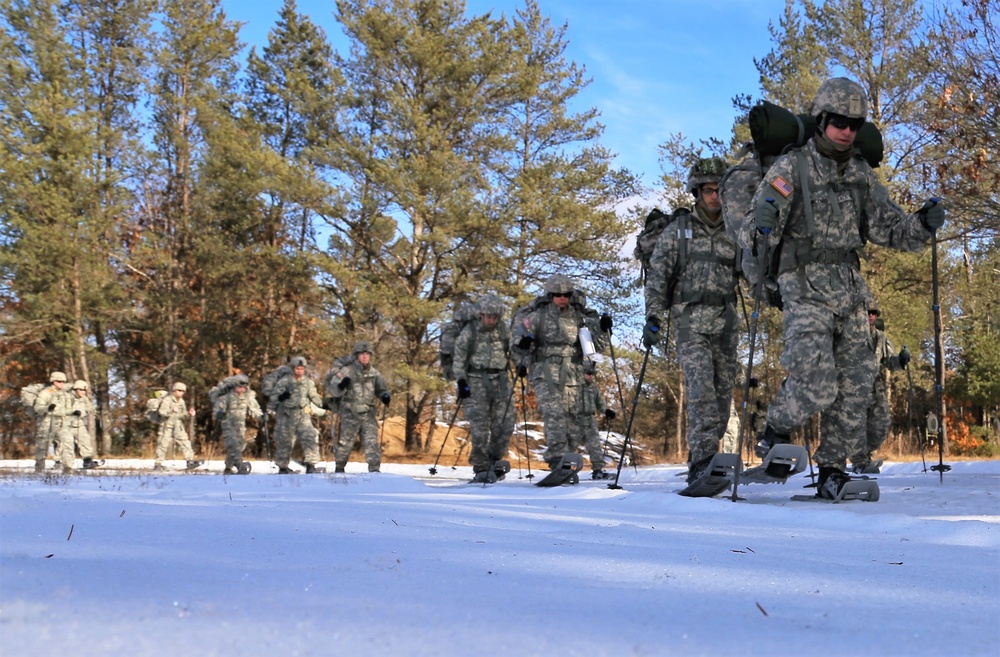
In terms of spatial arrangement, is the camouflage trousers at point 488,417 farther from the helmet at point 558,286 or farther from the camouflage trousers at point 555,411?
the helmet at point 558,286

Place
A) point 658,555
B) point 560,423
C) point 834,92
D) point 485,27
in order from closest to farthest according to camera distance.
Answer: point 658,555
point 834,92
point 560,423
point 485,27

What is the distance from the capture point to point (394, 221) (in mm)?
27406

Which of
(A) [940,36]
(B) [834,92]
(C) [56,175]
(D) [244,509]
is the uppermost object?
(C) [56,175]

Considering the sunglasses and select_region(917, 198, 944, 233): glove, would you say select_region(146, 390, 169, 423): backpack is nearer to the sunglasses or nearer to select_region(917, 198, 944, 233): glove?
the sunglasses

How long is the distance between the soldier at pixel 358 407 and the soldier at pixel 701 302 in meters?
7.85

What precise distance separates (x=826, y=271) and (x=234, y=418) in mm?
14403

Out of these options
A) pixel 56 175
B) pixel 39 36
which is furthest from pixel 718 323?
pixel 39 36

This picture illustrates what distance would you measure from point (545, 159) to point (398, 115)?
15.6 feet

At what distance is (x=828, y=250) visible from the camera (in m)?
6.18

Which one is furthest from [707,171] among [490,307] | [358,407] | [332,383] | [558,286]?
[332,383]

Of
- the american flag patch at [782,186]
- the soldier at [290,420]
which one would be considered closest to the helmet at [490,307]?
the soldier at [290,420]

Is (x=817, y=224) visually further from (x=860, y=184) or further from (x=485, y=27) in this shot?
(x=485, y=27)

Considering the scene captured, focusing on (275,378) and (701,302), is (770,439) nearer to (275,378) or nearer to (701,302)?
(701,302)

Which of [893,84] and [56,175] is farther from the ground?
[893,84]
